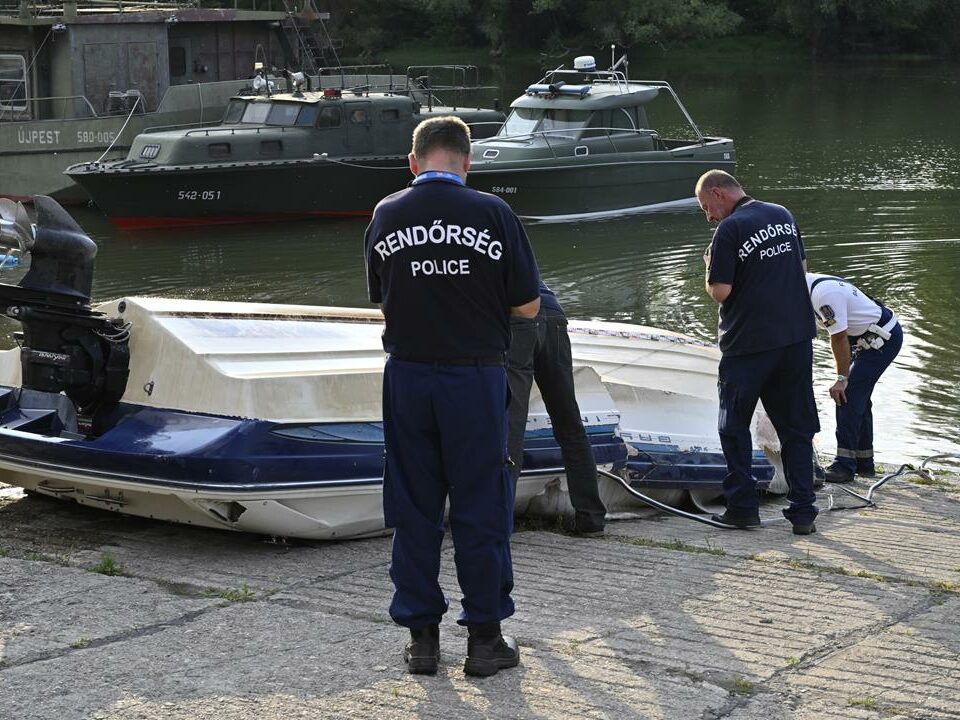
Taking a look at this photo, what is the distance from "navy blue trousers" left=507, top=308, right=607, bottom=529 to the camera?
6266 millimetres

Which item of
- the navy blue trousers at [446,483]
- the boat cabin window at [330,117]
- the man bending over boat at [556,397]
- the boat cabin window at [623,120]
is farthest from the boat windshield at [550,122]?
the navy blue trousers at [446,483]

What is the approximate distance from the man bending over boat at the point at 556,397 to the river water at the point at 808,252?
4.11 meters

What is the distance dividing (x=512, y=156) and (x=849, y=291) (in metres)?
14.0

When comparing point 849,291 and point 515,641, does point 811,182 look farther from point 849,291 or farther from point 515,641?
point 515,641

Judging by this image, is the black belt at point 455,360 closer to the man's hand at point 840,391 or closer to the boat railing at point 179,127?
the man's hand at point 840,391

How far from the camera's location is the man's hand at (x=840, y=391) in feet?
25.4

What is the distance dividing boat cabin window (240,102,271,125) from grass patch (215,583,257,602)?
677 inches

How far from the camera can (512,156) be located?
2178 centimetres

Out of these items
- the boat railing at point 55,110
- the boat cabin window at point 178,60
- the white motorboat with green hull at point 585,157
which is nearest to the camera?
the white motorboat with green hull at point 585,157

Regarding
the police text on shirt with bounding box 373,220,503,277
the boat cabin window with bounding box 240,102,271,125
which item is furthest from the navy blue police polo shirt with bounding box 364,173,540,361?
the boat cabin window with bounding box 240,102,271,125

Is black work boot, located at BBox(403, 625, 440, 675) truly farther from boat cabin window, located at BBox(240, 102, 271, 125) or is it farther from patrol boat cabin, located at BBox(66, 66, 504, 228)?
boat cabin window, located at BBox(240, 102, 271, 125)

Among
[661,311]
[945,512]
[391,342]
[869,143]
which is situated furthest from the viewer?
[869,143]

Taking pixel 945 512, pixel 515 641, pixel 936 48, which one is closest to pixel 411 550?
pixel 515 641

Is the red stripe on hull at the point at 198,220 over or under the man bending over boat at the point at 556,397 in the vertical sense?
under
